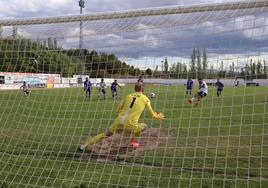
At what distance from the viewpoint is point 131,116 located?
27.3 feet

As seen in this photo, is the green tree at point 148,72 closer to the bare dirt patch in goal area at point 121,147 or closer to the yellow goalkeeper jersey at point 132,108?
the yellow goalkeeper jersey at point 132,108

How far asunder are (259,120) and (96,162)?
689cm

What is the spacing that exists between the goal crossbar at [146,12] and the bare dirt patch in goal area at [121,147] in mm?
2695

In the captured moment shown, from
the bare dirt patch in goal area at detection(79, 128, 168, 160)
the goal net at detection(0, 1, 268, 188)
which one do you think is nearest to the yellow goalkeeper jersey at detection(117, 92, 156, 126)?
the goal net at detection(0, 1, 268, 188)

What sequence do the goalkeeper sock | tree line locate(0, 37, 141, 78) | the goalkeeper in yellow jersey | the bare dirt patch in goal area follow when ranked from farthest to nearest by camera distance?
the goalkeeper sock
the goalkeeper in yellow jersey
the bare dirt patch in goal area
tree line locate(0, 37, 141, 78)

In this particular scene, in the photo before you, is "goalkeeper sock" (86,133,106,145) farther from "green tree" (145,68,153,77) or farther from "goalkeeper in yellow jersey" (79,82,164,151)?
"green tree" (145,68,153,77)

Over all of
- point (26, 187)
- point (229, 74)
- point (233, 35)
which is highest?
point (233, 35)

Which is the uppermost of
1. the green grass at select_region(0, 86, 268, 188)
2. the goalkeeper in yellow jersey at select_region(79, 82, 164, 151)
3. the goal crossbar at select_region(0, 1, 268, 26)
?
the goal crossbar at select_region(0, 1, 268, 26)

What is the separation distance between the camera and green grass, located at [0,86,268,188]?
21.5 feet

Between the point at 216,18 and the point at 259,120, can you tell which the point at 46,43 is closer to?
the point at 216,18

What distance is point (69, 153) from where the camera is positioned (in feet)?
28.0

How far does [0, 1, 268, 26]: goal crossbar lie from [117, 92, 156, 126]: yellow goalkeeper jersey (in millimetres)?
1867

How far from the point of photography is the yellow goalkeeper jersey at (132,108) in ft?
27.3

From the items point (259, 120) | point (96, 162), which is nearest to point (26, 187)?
point (96, 162)
